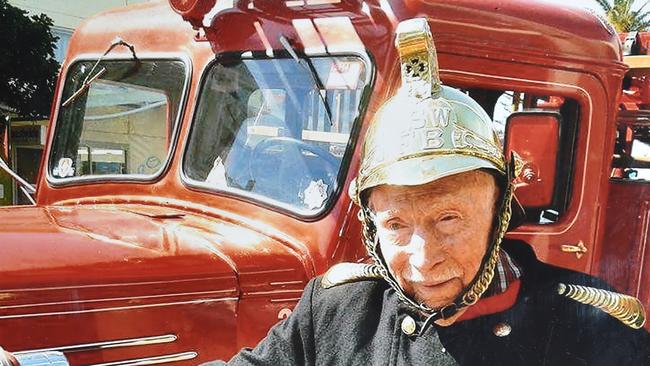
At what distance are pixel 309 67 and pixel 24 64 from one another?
1122 centimetres

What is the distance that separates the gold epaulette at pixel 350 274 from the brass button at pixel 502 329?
28 cm

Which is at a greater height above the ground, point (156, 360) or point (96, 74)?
point (96, 74)

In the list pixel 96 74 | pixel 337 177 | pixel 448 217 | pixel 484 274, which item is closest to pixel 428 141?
pixel 448 217

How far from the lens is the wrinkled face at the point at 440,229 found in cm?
130

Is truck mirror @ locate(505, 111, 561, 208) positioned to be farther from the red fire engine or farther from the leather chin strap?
the leather chin strap

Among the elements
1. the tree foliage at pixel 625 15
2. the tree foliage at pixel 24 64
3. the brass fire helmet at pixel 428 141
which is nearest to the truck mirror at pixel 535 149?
the brass fire helmet at pixel 428 141

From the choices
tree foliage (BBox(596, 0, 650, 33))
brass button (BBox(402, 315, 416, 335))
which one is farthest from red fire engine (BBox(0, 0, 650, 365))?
tree foliage (BBox(596, 0, 650, 33))

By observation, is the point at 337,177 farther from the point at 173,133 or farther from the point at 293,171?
the point at 173,133

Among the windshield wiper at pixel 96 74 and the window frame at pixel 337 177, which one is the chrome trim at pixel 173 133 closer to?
the windshield wiper at pixel 96 74

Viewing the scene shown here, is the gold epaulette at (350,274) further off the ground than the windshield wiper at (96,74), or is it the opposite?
the windshield wiper at (96,74)

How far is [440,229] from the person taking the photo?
1317 mm

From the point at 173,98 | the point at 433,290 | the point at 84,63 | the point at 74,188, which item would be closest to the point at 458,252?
the point at 433,290

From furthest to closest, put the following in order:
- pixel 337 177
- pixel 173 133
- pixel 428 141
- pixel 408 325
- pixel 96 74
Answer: pixel 96 74
pixel 173 133
pixel 337 177
pixel 408 325
pixel 428 141

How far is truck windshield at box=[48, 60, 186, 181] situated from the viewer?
118 inches
